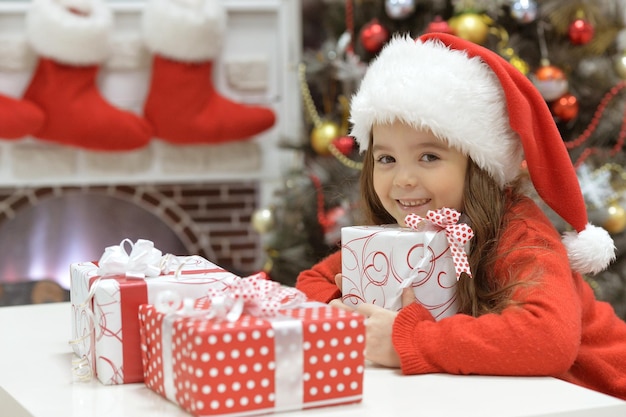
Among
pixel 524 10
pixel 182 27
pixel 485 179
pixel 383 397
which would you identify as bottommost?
pixel 383 397

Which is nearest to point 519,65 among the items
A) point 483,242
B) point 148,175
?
point 483,242

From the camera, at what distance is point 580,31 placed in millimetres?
2779

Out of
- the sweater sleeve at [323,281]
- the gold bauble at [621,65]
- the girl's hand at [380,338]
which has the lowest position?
the girl's hand at [380,338]

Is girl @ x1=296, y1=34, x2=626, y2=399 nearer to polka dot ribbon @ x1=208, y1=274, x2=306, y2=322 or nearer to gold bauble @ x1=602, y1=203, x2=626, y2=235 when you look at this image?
polka dot ribbon @ x1=208, y1=274, x2=306, y2=322

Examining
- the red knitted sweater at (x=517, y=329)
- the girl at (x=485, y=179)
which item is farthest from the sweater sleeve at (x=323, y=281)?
the red knitted sweater at (x=517, y=329)

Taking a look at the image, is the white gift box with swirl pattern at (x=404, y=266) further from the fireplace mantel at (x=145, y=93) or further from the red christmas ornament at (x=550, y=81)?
the fireplace mantel at (x=145, y=93)

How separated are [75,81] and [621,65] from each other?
78.9 inches

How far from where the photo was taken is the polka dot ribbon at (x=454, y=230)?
1.25 m

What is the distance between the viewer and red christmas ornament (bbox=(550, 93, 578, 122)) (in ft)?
9.00

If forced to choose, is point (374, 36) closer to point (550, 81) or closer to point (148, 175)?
point (550, 81)

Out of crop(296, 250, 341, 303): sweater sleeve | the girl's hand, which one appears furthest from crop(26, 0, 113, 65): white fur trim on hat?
the girl's hand

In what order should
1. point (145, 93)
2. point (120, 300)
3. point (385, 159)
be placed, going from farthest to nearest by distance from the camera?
point (145, 93) < point (385, 159) < point (120, 300)

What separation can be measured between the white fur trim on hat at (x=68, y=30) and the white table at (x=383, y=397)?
7.57ft

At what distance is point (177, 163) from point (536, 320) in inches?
107
